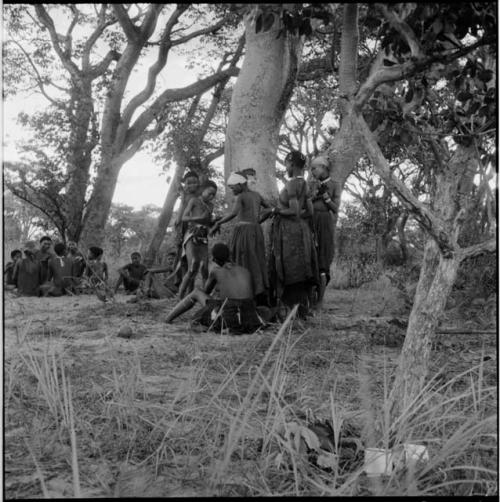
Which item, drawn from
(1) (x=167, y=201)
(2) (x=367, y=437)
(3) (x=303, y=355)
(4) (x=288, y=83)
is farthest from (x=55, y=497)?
(1) (x=167, y=201)

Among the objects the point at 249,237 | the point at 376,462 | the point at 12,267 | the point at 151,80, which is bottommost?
the point at 376,462

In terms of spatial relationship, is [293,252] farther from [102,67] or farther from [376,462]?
[102,67]

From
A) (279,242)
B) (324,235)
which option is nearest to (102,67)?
(324,235)

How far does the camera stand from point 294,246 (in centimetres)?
536

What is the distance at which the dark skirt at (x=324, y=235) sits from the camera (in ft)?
19.3

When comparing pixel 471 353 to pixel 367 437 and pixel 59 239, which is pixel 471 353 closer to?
pixel 367 437

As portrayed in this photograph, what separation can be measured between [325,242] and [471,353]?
229 centimetres

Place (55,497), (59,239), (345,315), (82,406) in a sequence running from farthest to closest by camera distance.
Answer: (59,239) < (345,315) < (82,406) < (55,497)

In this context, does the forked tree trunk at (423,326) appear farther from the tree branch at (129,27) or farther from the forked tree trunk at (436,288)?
the tree branch at (129,27)

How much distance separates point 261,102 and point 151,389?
11.8 ft

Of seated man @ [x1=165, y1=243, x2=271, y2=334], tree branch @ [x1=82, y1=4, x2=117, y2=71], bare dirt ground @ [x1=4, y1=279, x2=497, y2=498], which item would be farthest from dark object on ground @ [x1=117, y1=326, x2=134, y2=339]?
tree branch @ [x1=82, y1=4, x2=117, y2=71]

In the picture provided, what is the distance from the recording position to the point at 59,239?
24.1ft

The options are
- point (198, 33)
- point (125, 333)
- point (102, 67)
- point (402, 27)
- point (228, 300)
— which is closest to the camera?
point (402, 27)

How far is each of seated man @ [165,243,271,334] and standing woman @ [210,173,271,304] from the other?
0.65 metres
